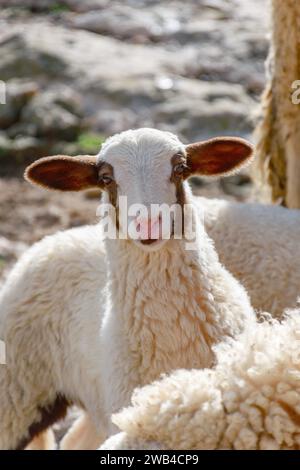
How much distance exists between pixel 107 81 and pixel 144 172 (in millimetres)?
7760

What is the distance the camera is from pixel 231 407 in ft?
7.92

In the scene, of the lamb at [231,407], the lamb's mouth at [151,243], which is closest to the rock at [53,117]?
the lamb's mouth at [151,243]

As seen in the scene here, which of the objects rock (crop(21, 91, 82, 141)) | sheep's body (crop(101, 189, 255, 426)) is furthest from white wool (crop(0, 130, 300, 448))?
rock (crop(21, 91, 82, 141))

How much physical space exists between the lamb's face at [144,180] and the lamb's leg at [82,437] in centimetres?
170

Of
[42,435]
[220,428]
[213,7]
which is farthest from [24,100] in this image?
[220,428]

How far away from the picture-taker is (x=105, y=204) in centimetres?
404

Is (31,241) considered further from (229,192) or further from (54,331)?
(54,331)

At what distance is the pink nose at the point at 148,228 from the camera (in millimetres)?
3639

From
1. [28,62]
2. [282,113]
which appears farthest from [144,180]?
[28,62]

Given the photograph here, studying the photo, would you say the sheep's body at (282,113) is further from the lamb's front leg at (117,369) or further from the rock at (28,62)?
the rock at (28,62)

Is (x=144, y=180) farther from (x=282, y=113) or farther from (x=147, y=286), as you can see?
(x=282, y=113)

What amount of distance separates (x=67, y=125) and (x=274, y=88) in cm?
498

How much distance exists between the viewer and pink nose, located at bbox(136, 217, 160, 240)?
3.64 m

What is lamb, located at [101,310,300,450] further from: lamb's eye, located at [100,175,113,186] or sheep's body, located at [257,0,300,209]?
sheep's body, located at [257,0,300,209]
